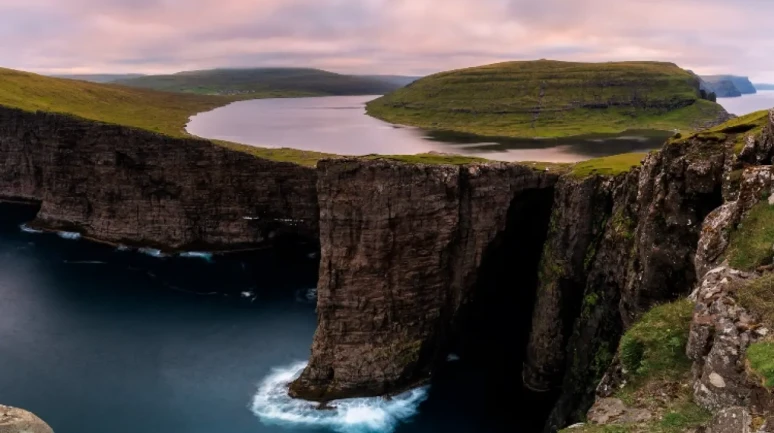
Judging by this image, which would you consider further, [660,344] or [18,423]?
[18,423]

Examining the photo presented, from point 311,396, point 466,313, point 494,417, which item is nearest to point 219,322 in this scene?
point 311,396

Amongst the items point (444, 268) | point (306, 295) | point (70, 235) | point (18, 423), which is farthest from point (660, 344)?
point (70, 235)

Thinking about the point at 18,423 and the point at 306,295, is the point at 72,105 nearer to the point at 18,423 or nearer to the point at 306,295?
Result: the point at 306,295

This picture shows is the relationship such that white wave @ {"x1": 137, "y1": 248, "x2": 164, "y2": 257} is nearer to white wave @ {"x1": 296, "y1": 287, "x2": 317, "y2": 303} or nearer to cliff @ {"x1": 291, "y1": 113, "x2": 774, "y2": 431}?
white wave @ {"x1": 296, "y1": 287, "x2": 317, "y2": 303}

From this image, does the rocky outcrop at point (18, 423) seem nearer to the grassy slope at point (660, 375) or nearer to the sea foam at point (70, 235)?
the grassy slope at point (660, 375)

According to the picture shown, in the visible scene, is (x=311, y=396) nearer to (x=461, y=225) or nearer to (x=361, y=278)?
(x=361, y=278)

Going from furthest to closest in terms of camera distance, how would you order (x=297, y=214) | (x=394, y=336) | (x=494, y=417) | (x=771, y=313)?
1. (x=297, y=214)
2. (x=394, y=336)
3. (x=494, y=417)
4. (x=771, y=313)
